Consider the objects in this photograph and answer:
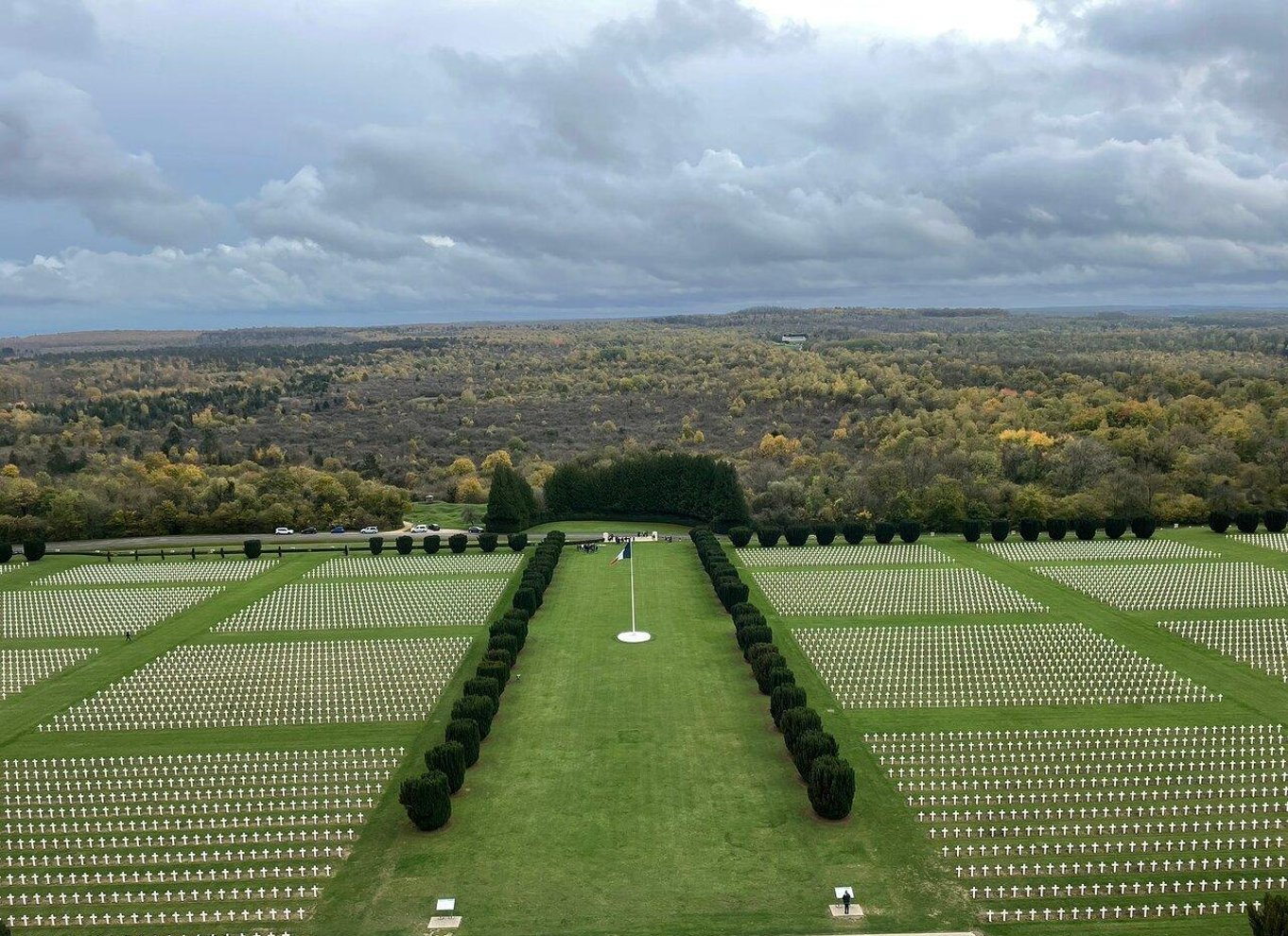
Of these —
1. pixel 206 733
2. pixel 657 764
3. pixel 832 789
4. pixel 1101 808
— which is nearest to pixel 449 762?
pixel 657 764

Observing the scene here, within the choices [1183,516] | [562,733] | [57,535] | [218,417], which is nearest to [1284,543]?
[1183,516]

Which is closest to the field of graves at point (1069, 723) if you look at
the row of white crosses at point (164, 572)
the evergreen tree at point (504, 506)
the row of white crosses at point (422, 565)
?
the row of white crosses at point (422, 565)

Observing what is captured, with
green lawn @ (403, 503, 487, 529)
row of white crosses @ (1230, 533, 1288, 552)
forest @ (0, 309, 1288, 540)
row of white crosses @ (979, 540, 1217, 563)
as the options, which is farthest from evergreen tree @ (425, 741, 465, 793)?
row of white crosses @ (1230, 533, 1288, 552)

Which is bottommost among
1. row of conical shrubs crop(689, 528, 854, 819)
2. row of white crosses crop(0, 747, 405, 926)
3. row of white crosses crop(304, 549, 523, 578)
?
row of white crosses crop(304, 549, 523, 578)

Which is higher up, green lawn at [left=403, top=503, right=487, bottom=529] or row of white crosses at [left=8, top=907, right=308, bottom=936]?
row of white crosses at [left=8, top=907, right=308, bottom=936]

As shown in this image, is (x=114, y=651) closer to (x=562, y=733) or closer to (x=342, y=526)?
(x=562, y=733)

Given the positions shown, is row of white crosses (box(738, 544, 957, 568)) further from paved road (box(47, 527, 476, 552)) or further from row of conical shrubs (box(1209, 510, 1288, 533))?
paved road (box(47, 527, 476, 552))
